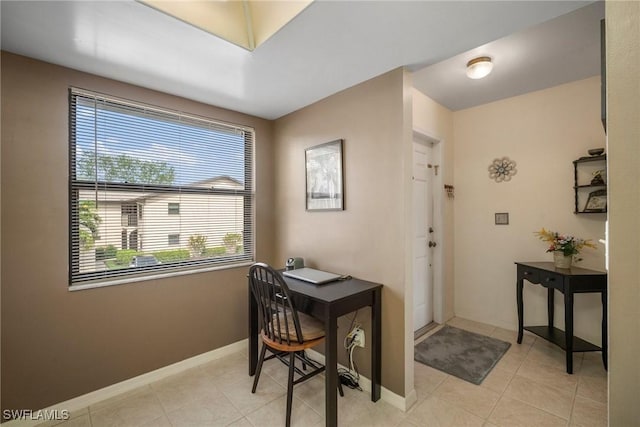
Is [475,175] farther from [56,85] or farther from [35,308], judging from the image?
[35,308]

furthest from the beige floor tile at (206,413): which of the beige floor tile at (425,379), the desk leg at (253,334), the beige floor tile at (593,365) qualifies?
the beige floor tile at (593,365)

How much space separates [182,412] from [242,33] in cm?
246

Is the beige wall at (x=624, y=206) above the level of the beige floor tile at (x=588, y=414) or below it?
above

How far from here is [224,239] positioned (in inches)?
105

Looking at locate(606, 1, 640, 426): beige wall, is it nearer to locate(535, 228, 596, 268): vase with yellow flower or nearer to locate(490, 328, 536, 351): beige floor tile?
locate(535, 228, 596, 268): vase with yellow flower

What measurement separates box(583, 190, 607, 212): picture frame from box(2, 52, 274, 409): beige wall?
3.76 m

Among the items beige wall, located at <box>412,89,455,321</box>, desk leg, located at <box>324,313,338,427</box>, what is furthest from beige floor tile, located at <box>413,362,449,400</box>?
beige wall, located at <box>412,89,455,321</box>

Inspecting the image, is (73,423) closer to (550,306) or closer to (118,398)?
(118,398)

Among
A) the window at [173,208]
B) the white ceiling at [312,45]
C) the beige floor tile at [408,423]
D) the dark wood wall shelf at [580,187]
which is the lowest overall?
the beige floor tile at [408,423]

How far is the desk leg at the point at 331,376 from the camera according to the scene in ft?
5.25

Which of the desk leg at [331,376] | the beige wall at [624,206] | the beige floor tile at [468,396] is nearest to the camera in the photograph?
the beige wall at [624,206]

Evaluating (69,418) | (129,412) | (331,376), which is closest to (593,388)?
(331,376)

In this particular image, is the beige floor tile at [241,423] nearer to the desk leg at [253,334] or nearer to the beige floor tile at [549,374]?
the desk leg at [253,334]

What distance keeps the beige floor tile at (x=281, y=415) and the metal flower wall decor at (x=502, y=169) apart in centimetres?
289
